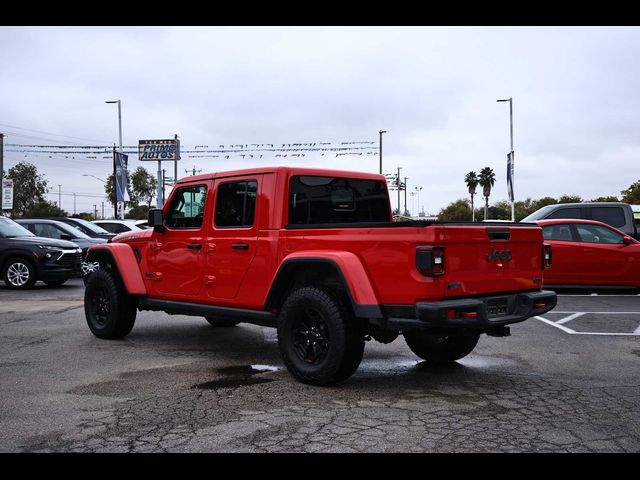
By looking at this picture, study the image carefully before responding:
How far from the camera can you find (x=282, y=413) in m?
4.62

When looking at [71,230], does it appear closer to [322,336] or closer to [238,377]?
[238,377]

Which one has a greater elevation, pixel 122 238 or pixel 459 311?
pixel 122 238

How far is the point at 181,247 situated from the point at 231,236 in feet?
2.90

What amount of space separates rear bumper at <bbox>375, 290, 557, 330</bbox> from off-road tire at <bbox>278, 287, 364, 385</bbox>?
31 centimetres

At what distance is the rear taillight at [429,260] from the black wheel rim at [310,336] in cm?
103

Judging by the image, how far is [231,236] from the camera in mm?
6371

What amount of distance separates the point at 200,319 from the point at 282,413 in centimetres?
573

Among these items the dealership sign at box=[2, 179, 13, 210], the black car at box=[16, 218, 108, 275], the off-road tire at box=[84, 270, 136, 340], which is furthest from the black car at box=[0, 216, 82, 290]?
the dealership sign at box=[2, 179, 13, 210]

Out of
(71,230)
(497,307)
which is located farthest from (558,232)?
(71,230)

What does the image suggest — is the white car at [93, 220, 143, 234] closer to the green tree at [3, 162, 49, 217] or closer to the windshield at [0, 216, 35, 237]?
the windshield at [0, 216, 35, 237]

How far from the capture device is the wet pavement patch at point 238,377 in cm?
552

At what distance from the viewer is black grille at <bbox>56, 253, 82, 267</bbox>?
14919mm
